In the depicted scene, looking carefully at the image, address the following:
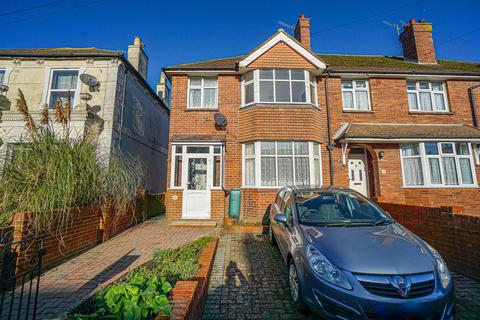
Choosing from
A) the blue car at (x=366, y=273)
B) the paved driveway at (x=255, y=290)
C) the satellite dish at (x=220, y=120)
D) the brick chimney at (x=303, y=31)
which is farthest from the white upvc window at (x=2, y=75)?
the brick chimney at (x=303, y=31)

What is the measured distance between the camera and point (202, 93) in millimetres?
9508

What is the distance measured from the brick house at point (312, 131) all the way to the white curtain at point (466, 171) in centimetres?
4

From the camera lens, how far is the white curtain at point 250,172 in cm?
849

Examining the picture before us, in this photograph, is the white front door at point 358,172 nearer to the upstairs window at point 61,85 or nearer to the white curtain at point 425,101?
A: the white curtain at point 425,101

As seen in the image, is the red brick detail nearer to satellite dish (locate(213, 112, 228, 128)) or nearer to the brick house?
the brick house

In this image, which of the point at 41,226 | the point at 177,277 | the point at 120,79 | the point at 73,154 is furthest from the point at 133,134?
the point at 177,277

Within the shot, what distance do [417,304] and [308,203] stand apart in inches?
76.2

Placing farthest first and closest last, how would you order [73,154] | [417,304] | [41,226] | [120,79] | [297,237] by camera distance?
[120,79], [73,154], [41,226], [297,237], [417,304]

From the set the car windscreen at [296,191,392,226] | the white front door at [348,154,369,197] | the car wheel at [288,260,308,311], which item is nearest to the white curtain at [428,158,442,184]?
the white front door at [348,154,369,197]

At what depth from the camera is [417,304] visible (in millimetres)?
2082

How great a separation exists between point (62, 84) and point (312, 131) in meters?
11.2

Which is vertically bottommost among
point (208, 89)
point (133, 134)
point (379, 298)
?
point (379, 298)

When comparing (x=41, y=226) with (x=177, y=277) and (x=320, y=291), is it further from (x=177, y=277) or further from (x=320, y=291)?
(x=320, y=291)

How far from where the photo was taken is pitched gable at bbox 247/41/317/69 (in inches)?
352
